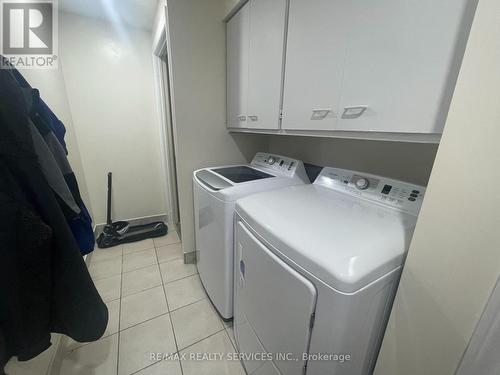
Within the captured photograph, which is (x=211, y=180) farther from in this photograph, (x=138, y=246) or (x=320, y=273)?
(x=138, y=246)

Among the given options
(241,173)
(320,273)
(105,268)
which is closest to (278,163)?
(241,173)

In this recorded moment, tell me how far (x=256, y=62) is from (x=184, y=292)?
6.12 feet

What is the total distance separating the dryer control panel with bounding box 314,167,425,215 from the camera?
916 millimetres

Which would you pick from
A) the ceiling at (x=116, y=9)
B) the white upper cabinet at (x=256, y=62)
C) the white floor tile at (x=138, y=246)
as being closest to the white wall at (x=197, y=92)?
the white upper cabinet at (x=256, y=62)

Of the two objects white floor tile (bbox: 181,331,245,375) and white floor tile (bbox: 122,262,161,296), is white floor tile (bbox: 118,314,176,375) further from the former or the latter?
white floor tile (bbox: 122,262,161,296)

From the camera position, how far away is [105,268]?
1980 millimetres

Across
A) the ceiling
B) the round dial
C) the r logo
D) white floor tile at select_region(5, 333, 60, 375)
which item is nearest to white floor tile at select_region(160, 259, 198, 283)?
white floor tile at select_region(5, 333, 60, 375)

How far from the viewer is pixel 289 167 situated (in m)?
1.51

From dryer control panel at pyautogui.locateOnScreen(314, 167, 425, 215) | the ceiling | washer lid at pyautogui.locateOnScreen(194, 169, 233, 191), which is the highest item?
the ceiling

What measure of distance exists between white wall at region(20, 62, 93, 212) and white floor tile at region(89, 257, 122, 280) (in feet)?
2.41

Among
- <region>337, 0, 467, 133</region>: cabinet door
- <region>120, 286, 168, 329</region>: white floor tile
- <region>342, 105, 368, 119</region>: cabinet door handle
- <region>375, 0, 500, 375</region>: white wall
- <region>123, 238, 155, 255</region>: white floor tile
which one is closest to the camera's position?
<region>375, 0, 500, 375</region>: white wall

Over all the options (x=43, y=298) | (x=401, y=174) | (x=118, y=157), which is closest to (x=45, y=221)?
(x=43, y=298)

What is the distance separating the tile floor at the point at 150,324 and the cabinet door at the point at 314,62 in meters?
1.48

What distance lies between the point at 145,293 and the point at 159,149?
1.70 m
